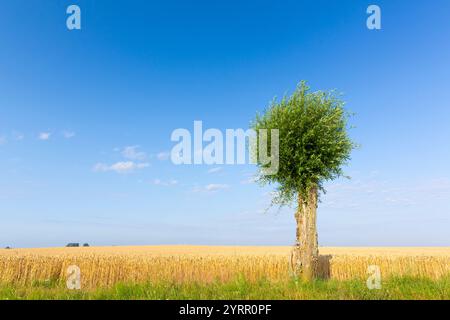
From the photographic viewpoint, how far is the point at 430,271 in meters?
24.3

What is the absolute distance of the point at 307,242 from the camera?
2127cm

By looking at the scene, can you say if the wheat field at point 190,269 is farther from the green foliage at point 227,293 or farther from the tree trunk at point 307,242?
the green foliage at point 227,293

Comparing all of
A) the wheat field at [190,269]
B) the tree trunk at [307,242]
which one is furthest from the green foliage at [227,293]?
the wheat field at [190,269]

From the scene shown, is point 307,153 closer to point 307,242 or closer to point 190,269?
point 307,242

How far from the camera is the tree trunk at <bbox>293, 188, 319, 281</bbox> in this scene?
20969 millimetres

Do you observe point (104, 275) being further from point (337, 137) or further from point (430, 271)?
point (430, 271)

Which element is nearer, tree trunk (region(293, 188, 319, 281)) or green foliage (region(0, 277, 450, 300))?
green foliage (region(0, 277, 450, 300))

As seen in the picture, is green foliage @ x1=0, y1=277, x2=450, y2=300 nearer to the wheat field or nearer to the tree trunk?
the tree trunk

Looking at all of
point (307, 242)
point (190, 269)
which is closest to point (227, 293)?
point (307, 242)

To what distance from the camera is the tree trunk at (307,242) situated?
20969mm

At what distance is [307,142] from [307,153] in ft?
1.93

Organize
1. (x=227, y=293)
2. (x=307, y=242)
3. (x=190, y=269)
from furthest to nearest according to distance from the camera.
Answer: (x=190, y=269) < (x=307, y=242) < (x=227, y=293)

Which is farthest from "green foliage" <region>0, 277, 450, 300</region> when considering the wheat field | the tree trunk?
the wheat field
